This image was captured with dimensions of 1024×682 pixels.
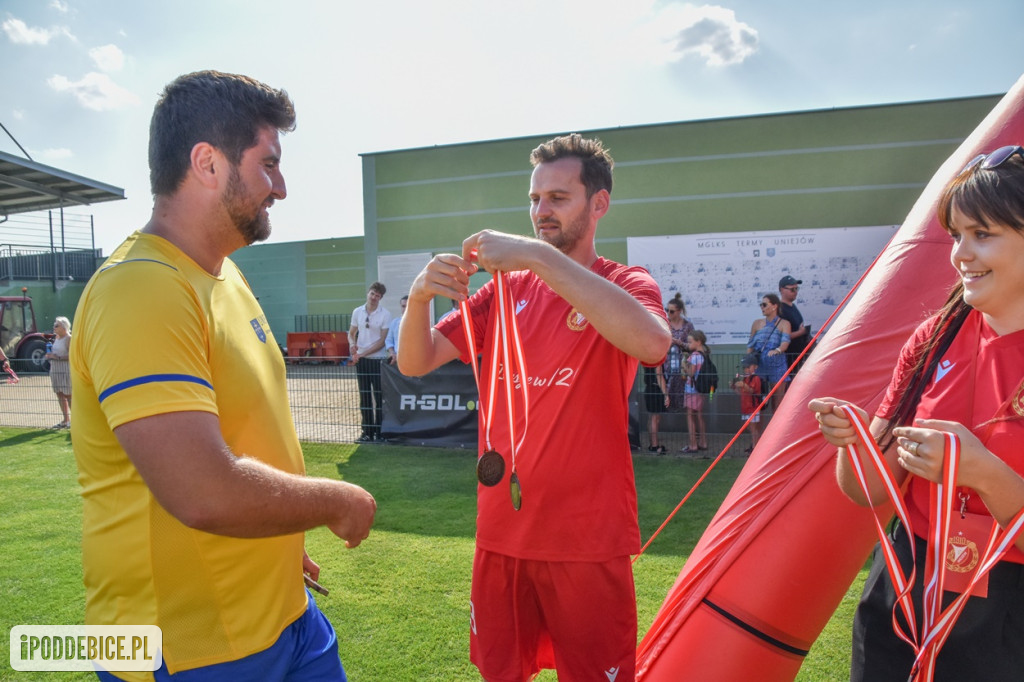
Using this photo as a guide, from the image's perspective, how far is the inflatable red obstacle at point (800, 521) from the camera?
264 centimetres

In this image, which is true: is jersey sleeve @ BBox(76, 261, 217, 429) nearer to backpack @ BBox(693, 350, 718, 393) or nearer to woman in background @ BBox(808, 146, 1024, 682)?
woman in background @ BBox(808, 146, 1024, 682)

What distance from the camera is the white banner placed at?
1190cm

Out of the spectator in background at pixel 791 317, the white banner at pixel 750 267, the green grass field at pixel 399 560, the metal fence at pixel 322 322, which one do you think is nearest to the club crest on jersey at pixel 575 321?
the green grass field at pixel 399 560

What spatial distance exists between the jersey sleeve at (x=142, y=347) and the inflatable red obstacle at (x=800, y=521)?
2.16m

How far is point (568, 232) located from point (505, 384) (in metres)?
0.60

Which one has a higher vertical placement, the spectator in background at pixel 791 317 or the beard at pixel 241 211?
the beard at pixel 241 211

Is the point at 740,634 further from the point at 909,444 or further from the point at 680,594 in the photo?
the point at 909,444

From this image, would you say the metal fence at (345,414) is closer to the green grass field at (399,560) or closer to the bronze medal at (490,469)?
the green grass field at (399,560)

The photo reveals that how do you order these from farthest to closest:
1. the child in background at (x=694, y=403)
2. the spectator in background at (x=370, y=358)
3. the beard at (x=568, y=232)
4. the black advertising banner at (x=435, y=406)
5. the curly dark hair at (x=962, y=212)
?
1. the spectator in background at (x=370, y=358)
2. the black advertising banner at (x=435, y=406)
3. the child in background at (x=694, y=403)
4. the beard at (x=568, y=232)
5. the curly dark hair at (x=962, y=212)

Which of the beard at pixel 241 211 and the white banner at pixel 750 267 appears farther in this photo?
the white banner at pixel 750 267

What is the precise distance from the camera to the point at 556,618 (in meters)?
2.22

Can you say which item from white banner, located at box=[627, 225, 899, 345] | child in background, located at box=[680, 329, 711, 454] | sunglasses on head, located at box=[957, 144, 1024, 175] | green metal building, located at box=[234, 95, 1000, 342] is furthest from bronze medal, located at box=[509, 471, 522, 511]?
green metal building, located at box=[234, 95, 1000, 342]

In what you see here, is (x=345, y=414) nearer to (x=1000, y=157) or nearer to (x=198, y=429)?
(x=198, y=429)

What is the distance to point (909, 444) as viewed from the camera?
1.63 m
